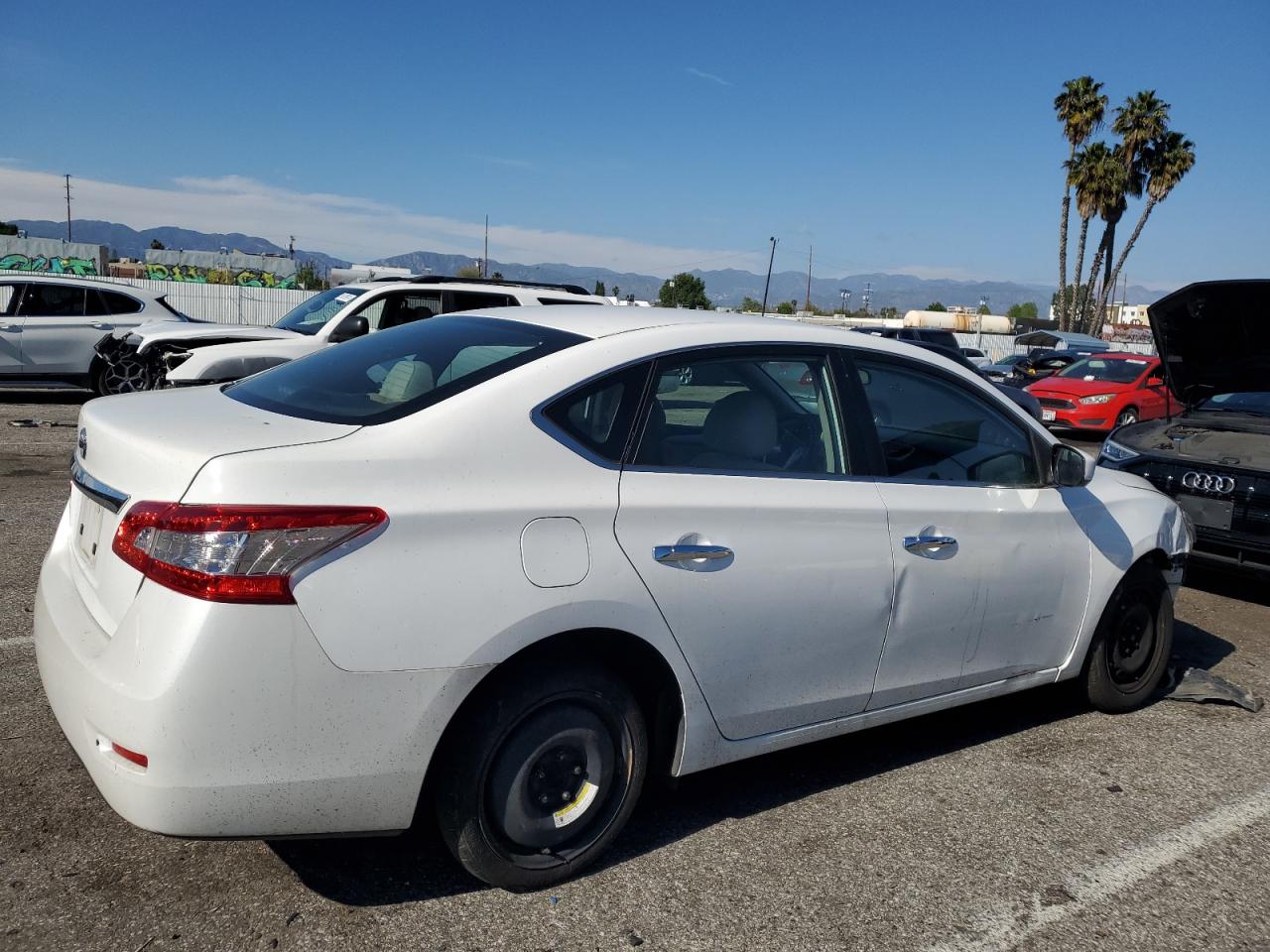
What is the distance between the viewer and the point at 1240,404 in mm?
7680

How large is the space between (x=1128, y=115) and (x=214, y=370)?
151ft

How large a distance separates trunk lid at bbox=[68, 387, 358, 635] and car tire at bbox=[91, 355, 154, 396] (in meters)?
10.2

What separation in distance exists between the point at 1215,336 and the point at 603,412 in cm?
496

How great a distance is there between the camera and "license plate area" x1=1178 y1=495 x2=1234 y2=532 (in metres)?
6.41

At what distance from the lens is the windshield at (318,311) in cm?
1094

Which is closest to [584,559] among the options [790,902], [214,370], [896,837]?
[790,902]

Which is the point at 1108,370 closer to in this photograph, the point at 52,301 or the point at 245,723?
the point at 52,301

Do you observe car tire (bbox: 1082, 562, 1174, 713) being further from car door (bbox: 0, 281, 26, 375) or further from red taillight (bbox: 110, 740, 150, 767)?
car door (bbox: 0, 281, 26, 375)

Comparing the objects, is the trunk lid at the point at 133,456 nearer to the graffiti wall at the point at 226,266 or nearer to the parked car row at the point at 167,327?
the parked car row at the point at 167,327

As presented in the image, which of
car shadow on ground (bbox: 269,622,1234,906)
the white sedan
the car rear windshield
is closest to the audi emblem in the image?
car shadow on ground (bbox: 269,622,1234,906)

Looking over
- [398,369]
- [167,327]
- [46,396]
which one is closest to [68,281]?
[46,396]

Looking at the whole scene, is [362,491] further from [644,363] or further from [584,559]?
[644,363]

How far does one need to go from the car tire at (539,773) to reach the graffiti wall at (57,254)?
56.9 m

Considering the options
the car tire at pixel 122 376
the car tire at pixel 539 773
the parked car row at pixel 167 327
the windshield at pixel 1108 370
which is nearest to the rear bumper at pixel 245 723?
the car tire at pixel 539 773
